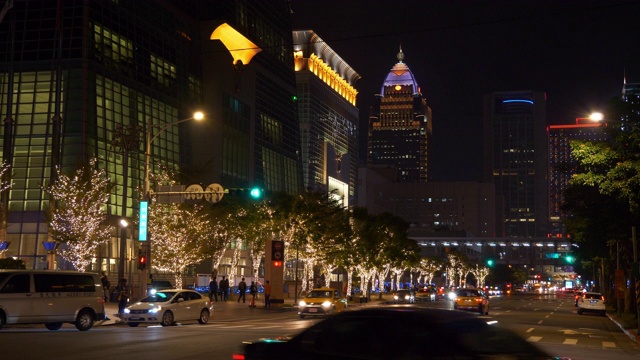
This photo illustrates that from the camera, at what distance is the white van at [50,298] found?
1045 inches

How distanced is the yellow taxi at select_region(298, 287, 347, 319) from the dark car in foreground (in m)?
32.4

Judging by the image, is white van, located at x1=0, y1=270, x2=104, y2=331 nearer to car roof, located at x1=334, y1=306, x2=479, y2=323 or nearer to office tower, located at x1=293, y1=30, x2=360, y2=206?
car roof, located at x1=334, y1=306, x2=479, y2=323

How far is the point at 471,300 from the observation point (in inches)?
1751

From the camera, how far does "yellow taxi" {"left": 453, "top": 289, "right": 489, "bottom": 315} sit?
145 ft

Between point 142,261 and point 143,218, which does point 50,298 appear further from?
point 143,218

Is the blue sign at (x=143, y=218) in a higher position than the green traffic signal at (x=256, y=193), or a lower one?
lower

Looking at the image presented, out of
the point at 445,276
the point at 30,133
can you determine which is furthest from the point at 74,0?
the point at 445,276

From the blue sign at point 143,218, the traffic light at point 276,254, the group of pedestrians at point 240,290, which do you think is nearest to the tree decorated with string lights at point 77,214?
the group of pedestrians at point 240,290

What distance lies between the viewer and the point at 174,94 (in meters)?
85.3

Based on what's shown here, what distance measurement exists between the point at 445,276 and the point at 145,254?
158 metres

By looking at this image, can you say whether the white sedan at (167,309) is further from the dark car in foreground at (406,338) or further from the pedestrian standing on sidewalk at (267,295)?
the dark car in foreground at (406,338)

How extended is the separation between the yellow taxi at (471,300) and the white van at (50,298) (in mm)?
21647

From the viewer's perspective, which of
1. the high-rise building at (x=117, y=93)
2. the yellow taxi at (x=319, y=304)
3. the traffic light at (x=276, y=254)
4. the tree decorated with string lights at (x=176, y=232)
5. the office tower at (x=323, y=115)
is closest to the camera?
the yellow taxi at (x=319, y=304)

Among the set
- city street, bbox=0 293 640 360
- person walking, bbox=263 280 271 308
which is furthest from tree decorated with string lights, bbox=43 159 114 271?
city street, bbox=0 293 640 360
